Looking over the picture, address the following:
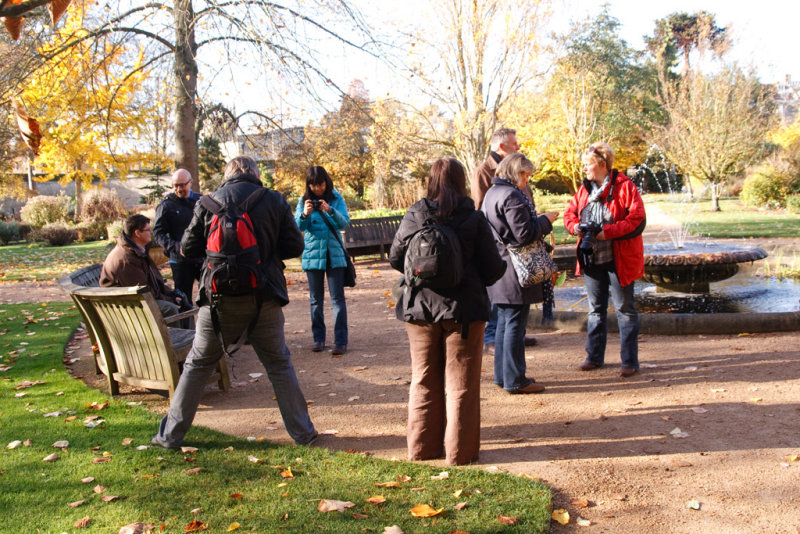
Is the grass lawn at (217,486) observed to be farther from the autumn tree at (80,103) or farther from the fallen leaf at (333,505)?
the autumn tree at (80,103)

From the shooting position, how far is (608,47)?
129 feet

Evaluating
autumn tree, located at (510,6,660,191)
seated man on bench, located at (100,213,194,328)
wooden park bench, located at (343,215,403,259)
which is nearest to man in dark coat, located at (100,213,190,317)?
seated man on bench, located at (100,213,194,328)

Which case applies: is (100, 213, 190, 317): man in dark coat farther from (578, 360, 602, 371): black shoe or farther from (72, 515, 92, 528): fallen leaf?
(578, 360, 602, 371): black shoe

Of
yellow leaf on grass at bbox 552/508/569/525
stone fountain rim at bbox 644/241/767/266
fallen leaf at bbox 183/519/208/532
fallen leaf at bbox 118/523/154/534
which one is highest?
stone fountain rim at bbox 644/241/767/266

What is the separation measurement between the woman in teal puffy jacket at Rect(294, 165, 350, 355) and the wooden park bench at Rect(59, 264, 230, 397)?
1.32m

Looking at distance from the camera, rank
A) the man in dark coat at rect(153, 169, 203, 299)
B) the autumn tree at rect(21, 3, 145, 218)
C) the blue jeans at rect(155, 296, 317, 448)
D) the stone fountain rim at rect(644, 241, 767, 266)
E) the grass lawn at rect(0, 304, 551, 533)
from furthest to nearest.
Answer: the autumn tree at rect(21, 3, 145, 218), the stone fountain rim at rect(644, 241, 767, 266), the man in dark coat at rect(153, 169, 203, 299), the blue jeans at rect(155, 296, 317, 448), the grass lawn at rect(0, 304, 551, 533)

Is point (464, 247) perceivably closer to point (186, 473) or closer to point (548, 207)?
point (186, 473)

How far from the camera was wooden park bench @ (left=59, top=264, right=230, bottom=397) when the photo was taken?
4.72 metres

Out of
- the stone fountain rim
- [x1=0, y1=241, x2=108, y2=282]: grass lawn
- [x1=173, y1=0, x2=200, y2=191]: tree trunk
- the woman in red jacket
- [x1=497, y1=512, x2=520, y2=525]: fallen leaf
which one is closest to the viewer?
[x1=497, y1=512, x2=520, y2=525]: fallen leaf

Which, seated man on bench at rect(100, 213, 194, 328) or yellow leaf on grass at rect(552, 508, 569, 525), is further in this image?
seated man on bench at rect(100, 213, 194, 328)

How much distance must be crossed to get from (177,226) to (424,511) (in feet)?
16.4

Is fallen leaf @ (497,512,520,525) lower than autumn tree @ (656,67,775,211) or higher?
lower

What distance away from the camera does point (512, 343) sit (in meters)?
4.95

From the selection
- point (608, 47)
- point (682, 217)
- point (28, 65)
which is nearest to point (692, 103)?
point (682, 217)
